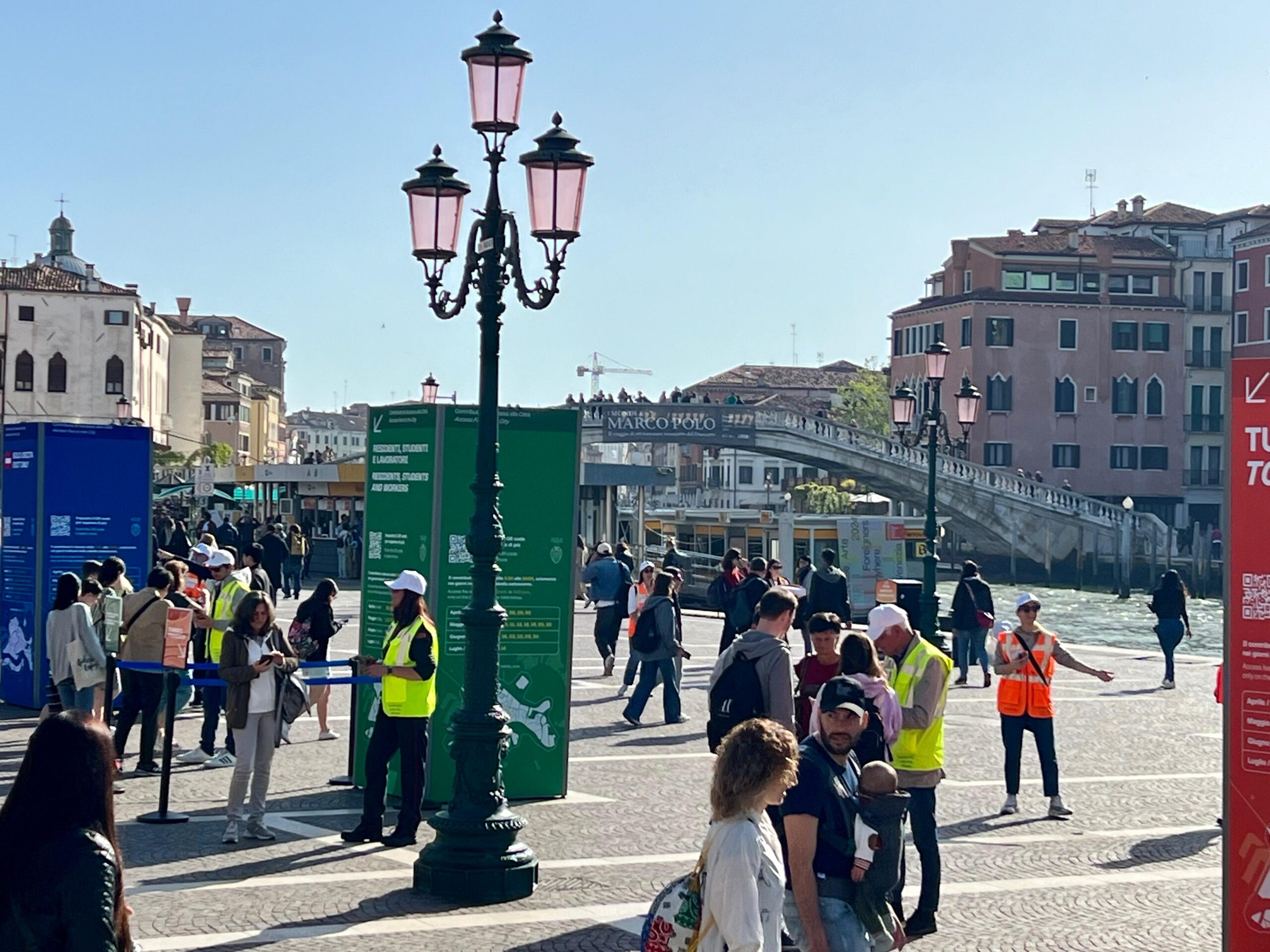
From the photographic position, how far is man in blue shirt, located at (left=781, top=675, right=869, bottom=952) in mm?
5281

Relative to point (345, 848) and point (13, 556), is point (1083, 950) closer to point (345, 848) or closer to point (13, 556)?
point (345, 848)

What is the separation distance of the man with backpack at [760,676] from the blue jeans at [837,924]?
284 centimetres

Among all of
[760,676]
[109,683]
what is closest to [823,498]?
[109,683]

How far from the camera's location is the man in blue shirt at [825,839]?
5.28 m

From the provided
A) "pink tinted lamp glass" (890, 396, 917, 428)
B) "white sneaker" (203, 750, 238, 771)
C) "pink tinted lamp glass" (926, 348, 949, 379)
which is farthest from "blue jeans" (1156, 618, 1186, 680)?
"white sneaker" (203, 750, 238, 771)

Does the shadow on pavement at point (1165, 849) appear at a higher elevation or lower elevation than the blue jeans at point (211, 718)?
lower

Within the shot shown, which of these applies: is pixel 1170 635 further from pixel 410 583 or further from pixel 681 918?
pixel 681 918

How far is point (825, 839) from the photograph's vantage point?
543 centimetres

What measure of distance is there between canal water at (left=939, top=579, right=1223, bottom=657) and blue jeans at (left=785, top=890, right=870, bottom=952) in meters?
27.3

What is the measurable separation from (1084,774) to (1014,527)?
163 feet

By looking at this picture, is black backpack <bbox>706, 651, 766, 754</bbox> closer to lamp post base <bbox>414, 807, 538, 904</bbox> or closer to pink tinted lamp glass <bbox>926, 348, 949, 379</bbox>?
lamp post base <bbox>414, 807, 538, 904</bbox>

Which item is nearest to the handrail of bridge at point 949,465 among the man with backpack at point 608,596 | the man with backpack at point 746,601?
the man with backpack at point 608,596

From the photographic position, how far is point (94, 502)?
15961mm

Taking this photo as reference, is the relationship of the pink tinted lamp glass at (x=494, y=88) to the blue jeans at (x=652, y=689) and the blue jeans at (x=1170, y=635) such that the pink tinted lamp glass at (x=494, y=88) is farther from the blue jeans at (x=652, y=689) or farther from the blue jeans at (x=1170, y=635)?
the blue jeans at (x=1170, y=635)
